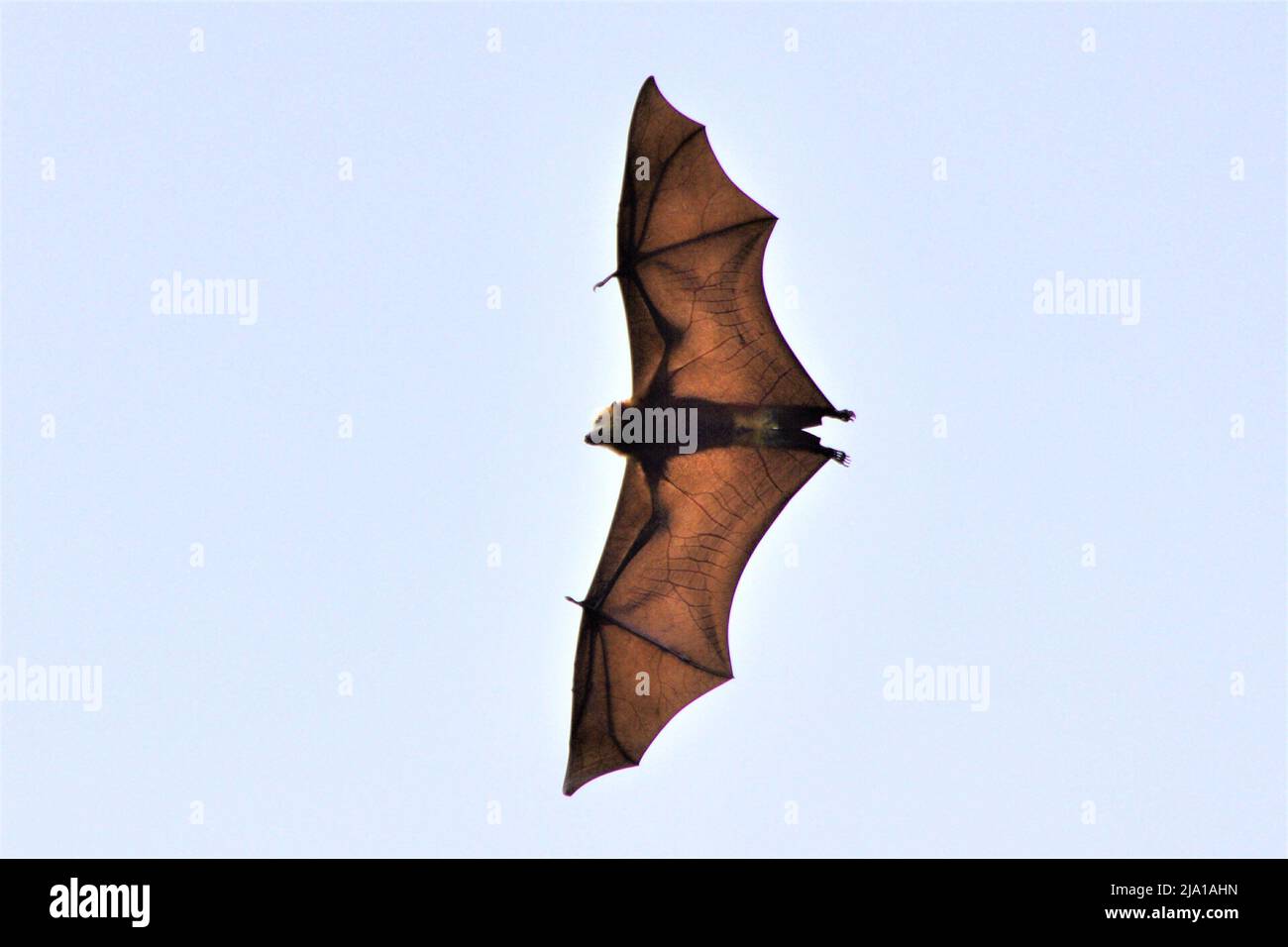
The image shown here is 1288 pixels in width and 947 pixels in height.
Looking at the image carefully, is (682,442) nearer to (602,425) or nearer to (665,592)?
(602,425)

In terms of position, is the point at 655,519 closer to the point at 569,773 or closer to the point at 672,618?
the point at 672,618

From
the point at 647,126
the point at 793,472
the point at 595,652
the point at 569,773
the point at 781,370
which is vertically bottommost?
the point at 569,773

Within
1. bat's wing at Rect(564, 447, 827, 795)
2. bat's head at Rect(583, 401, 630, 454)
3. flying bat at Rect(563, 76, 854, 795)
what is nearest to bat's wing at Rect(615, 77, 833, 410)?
flying bat at Rect(563, 76, 854, 795)

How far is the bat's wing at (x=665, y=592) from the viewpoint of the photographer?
12.3 m

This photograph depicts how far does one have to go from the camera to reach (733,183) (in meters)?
11.6

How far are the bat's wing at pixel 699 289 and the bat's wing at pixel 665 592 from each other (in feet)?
2.33

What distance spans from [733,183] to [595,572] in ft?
12.9

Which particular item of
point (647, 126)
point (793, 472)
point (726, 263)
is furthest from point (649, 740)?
point (647, 126)

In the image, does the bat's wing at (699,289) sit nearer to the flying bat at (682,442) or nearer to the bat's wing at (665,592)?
the flying bat at (682,442)

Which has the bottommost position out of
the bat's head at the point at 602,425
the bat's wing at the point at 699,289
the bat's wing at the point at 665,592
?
the bat's wing at the point at 665,592

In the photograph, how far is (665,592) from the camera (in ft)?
41.7

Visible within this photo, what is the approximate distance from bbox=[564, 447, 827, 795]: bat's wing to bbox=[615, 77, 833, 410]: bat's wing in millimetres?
710

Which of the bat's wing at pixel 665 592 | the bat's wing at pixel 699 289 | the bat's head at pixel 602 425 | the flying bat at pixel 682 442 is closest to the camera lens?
the bat's wing at pixel 699 289

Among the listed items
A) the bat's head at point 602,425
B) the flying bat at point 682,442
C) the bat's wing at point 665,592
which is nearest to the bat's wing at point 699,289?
the flying bat at point 682,442
